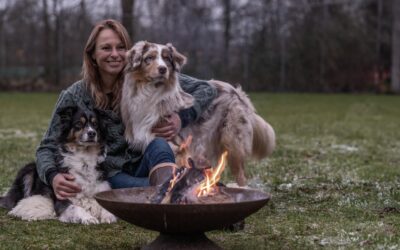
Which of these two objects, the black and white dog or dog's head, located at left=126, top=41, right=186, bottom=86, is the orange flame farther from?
dog's head, located at left=126, top=41, right=186, bottom=86

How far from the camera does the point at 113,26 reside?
19.6ft

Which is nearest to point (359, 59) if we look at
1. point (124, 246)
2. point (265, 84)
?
point (265, 84)

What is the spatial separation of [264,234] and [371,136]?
329 inches

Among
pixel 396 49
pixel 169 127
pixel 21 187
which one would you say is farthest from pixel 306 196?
pixel 396 49

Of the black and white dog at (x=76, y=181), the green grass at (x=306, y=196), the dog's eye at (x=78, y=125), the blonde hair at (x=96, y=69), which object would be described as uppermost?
the blonde hair at (x=96, y=69)

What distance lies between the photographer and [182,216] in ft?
12.8

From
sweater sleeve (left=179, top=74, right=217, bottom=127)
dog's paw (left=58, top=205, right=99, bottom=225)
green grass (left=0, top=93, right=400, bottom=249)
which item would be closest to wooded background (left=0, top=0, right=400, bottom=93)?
Answer: green grass (left=0, top=93, right=400, bottom=249)

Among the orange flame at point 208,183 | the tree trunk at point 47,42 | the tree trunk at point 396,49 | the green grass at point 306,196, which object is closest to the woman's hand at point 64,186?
the green grass at point 306,196

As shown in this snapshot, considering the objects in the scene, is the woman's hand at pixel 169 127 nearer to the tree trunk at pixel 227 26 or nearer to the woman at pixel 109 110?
the woman at pixel 109 110

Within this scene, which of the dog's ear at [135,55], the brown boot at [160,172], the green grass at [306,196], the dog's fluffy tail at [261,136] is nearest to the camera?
the green grass at [306,196]

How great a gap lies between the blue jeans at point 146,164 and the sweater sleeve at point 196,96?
2.17 ft

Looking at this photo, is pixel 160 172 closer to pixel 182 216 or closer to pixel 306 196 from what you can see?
pixel 182 216

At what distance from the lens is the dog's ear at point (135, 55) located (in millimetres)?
5852

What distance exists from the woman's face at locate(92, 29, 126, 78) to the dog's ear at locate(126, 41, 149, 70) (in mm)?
73
